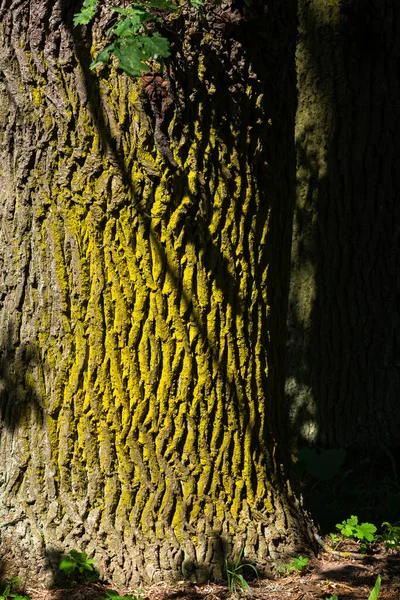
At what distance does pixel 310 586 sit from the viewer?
3.32m

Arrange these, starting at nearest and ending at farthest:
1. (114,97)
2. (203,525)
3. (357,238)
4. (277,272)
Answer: (114,97)
(203,525)
(277,272)
(357,238)

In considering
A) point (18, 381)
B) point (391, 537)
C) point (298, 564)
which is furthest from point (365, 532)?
point (18, 381)

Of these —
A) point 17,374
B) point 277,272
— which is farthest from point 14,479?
point 277,272

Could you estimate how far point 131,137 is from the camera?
3117 millimetres

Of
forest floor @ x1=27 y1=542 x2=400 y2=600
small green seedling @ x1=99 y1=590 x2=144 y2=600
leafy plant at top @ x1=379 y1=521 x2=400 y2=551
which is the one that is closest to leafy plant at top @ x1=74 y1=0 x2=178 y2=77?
small green seedling @ x1=99 y1=590 x2=144 y2=600

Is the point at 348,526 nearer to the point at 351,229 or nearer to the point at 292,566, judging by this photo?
the point at 292,566

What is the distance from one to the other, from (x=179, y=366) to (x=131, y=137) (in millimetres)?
1015

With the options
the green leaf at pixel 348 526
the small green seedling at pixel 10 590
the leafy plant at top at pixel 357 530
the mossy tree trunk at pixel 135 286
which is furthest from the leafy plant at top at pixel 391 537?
the small green seedling at pixel 10 590

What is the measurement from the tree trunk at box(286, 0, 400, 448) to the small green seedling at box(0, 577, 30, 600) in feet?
8.68

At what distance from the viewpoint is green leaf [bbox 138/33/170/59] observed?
8.09ft

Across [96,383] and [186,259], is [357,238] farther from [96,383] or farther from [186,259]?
[96,383]

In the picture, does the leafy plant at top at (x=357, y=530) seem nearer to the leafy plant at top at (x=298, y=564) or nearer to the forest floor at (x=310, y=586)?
the forest floor at (x=310, y=586)

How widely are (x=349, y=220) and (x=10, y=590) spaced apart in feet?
11.0

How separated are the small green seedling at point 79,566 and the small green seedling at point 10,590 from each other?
0.20 m
